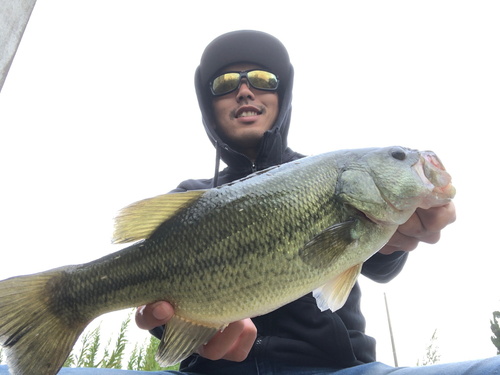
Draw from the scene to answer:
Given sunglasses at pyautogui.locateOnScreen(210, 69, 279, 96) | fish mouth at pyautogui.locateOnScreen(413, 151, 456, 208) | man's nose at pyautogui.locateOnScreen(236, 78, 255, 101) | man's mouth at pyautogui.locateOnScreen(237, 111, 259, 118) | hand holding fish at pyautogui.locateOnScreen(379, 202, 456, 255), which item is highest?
sunglasses at pyautogui.locateOnScreen(210, 69, 279, 96)

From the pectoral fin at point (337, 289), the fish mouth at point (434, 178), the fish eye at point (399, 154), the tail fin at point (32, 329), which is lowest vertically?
the tail fin at point (32, 329)

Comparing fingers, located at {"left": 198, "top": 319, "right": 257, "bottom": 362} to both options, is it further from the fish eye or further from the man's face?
the man's face

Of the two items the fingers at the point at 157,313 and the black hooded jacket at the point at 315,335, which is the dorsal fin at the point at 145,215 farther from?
the black hooded jacket at the point at 315,335

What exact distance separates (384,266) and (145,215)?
6.03 ft

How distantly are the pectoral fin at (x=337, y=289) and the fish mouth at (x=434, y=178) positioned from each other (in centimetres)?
53

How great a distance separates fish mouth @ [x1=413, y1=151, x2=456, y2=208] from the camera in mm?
1684

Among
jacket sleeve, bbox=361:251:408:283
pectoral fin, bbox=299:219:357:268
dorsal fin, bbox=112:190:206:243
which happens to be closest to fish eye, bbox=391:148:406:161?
pectoral fin, bbox=299:219:357:268

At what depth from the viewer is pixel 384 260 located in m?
2.43

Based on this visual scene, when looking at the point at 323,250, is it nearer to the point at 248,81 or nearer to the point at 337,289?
the point at 337,289

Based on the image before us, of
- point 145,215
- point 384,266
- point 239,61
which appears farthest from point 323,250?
point 239,61

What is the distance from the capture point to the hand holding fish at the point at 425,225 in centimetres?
175

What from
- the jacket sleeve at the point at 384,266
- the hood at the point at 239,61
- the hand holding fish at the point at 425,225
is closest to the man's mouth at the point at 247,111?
the hood at the point at 239,61

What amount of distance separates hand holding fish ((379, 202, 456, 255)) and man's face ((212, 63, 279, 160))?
5.80 ft

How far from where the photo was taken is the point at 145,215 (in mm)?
1710
